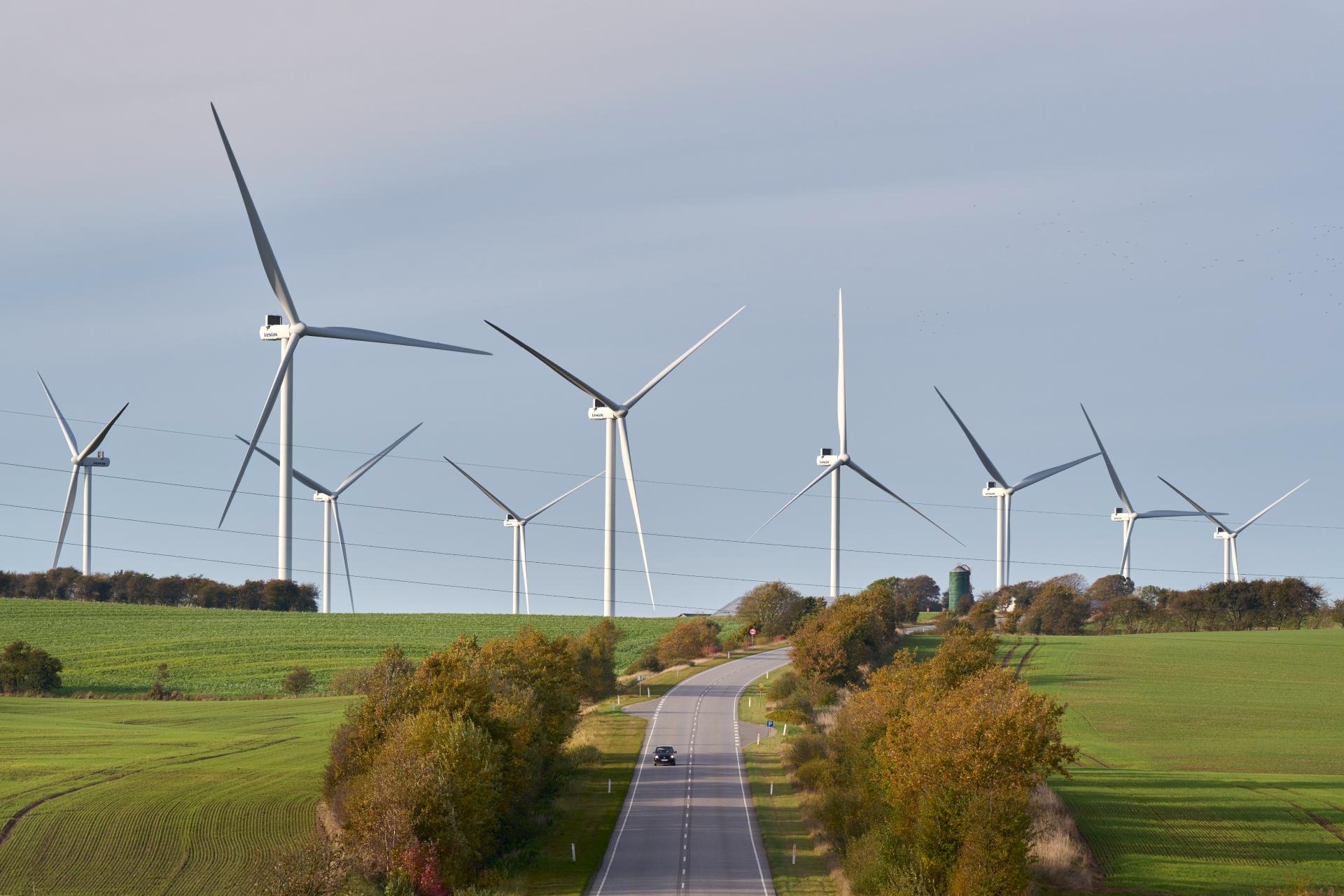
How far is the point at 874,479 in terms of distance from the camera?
157000 mm

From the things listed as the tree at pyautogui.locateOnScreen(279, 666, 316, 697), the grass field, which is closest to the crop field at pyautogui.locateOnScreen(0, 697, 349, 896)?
the tree at pyautogui.locateOnScreen(279, 666, 316, 697)

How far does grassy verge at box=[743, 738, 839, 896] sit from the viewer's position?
59375 millimetres

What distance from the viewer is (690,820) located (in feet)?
239

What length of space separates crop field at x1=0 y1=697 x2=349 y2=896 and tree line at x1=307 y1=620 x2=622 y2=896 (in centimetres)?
427

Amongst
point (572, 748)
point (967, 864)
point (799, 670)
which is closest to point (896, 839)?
point (967, 864)

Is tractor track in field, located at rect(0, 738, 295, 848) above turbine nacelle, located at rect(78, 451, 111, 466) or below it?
below

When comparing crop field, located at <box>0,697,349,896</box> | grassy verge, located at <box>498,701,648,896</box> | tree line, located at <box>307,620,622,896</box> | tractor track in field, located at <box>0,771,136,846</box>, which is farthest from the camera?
tractor track in field, located at <box>0,771,136,846</box>

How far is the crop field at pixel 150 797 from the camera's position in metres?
59.0

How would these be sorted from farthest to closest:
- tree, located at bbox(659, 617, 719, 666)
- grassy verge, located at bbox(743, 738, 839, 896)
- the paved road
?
1. tree, located at bbox(659, 617, 719, 666)
2. grassy verge, located at bbox(743, 738, 839, 896)
3. the paved road

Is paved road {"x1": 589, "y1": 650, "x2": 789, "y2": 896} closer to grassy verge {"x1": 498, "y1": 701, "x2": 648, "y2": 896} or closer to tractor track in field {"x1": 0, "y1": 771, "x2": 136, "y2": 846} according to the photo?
grassy verge {"x1": 498, "y1": 701, "x2": 648, "y2": 896}

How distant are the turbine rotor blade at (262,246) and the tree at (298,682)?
107ft

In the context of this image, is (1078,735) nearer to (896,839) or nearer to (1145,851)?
(1145,851)

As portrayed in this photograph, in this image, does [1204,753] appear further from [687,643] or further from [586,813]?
[687,643]

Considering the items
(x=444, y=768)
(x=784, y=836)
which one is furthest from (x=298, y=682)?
(x=444, y=768)
